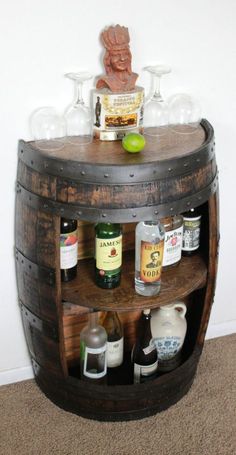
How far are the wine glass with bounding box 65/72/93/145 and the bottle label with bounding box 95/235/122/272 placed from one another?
0.28 m

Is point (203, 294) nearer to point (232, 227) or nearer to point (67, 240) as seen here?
point (232, 227)

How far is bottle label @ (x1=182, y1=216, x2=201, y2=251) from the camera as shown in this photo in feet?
5.23

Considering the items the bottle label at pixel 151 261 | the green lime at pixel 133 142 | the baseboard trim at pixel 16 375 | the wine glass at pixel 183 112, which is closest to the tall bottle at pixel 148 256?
the bottle label at pixel 151 261

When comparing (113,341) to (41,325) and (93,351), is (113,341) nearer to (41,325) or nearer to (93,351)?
(93,351)

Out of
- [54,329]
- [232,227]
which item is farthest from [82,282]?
[232,227]

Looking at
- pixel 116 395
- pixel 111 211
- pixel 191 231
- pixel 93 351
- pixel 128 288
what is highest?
pixel 111 211

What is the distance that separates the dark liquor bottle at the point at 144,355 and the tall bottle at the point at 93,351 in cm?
10

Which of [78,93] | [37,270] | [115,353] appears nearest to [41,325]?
[37,270]

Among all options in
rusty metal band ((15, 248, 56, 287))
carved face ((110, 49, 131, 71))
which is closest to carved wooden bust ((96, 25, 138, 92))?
carved face ((110, 49, 131, 71))

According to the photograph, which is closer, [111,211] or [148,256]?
[111,211]

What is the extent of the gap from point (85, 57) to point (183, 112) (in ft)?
1.10

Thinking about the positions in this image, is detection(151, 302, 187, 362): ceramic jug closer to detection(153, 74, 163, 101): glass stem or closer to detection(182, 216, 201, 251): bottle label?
detection(182, 216, 201, 251): bottle label

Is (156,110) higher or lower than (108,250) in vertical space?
higher

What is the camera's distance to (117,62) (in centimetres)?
140
